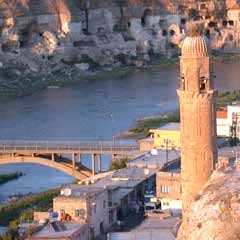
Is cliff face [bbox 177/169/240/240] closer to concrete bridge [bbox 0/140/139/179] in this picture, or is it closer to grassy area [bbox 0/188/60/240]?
grassy area [bbox 0/188/60/240]

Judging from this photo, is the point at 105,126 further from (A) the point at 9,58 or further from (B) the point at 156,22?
(B) the point at 156,22

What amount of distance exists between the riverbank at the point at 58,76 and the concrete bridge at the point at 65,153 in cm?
1399

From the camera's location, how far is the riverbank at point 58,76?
3472 centimetres

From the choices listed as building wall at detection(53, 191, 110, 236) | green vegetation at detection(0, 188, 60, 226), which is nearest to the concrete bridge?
green vegetation at detection(0, 188, 60, 226)

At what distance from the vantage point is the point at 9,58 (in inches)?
1529

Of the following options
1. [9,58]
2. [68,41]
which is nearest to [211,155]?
[9,58]

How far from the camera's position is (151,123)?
25719 mm

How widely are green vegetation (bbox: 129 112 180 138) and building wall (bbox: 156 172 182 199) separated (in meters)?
9.91

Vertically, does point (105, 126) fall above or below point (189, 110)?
below

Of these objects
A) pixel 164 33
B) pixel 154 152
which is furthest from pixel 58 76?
pixel 154 152

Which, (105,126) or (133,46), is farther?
(133,46)

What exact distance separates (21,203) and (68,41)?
26720 mm

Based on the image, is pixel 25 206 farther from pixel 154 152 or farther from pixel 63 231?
pixel 63 231

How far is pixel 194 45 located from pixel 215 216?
18.5 feet
